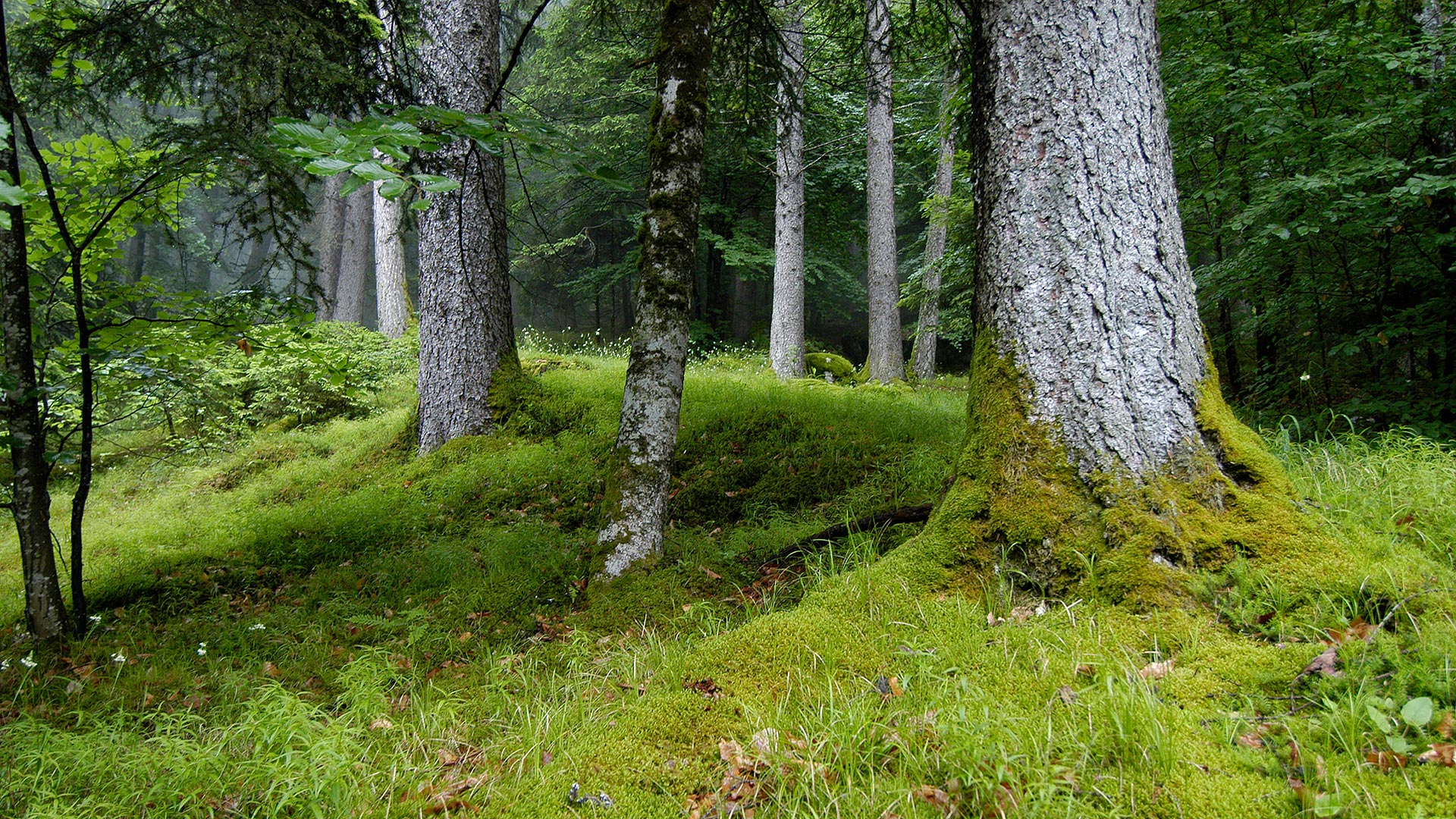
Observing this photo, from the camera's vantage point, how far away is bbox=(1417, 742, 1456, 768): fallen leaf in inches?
57.4

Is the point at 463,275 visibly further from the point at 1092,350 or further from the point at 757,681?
the point at 1092,350

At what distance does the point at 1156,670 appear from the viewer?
1.98m

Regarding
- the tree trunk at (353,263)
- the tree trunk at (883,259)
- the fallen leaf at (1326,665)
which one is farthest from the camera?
the tree trunk at (353,263)

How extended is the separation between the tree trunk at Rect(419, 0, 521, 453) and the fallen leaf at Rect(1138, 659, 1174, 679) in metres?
6.14

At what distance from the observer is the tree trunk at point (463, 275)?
6.54m

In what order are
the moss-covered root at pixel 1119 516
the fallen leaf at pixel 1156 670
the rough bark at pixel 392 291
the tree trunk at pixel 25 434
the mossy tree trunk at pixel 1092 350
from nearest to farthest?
1. the fallen leaf at pixel 1156 670
2. the moss-covered root at pixel 1119 516
3. the mossy tree trunk at pixel 1092 350
4. the tree trunk at pixel 25 434
5. the rough bark at pixel 392 291

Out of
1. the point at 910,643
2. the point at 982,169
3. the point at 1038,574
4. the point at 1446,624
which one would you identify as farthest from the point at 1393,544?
the point at 982,169

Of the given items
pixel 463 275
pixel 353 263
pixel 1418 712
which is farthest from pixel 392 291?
pixel 1418 712

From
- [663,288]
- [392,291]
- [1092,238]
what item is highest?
[392,291]

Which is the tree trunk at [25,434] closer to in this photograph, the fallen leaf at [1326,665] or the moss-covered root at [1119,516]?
the moss-covered root at [1119,516]

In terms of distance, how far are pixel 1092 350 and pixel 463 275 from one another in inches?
232

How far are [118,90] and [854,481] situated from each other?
6.22 meters

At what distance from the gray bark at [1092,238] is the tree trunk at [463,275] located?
510cm

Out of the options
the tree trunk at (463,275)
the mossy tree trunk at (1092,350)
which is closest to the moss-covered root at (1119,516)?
the mossy tree trunk at (1092,350)
